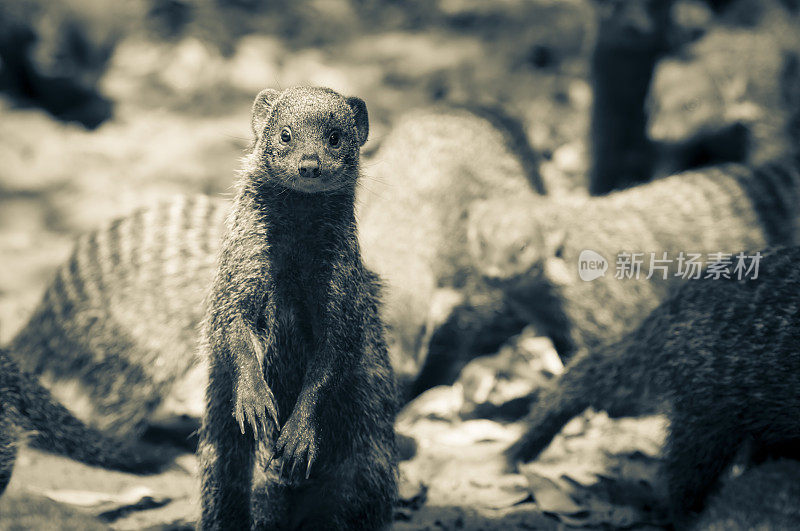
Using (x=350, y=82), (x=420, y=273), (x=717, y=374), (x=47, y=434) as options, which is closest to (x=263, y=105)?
(x=47, y=434)

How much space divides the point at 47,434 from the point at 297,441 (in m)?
0.67

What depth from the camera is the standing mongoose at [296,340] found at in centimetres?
92

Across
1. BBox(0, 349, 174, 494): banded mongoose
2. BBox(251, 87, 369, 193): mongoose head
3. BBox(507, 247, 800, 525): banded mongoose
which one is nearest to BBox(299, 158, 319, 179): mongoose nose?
BBox(251, 87, 369, 193): mongoose head

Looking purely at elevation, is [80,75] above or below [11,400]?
above

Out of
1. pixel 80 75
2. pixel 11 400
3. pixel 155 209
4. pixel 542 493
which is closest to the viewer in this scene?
pixel 11 400

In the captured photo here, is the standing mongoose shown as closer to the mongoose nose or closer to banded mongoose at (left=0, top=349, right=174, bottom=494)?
the mongoose nose

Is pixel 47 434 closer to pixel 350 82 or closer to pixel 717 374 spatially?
pixel 717 374

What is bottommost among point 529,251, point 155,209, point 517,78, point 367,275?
point 367,275

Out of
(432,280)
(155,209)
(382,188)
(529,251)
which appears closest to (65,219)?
(155,209)

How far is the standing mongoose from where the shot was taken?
0.92 metres

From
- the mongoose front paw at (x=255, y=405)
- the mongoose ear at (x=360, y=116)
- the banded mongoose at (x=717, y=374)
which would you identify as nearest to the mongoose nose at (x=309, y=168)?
the mongoose ear at (x=360, y=116)

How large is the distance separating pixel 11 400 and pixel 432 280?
1.24 m

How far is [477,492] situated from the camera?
1.41 m

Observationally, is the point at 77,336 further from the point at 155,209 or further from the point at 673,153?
the point at 673,153
